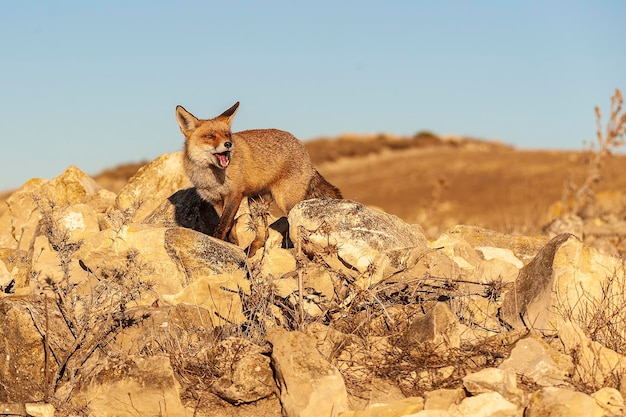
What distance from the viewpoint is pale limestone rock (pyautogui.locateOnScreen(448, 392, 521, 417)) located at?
4152mm

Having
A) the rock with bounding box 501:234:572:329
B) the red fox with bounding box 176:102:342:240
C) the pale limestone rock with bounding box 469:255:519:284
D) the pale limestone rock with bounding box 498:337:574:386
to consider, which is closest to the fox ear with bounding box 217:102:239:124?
the red fox with bounding box 176:102:342:240

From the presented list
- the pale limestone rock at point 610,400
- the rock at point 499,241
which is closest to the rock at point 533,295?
the pale limestone rock at point 610,400

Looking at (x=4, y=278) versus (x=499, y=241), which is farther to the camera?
(x=499, y=241)

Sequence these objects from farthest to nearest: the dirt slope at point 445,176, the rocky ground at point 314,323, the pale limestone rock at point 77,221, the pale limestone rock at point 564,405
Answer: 1. the dirt slope at point 445,176
2. the pale limestone rock at point 77,221
3. the rocky ground at point 314,323
4. the pale limestone rock at point 564,405

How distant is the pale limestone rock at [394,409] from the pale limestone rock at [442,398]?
5 centimetres

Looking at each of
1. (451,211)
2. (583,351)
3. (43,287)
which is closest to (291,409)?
(583,351)

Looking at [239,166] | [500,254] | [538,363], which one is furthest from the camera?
[239,166]

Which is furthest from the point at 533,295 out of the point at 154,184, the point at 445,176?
the point at 445,176

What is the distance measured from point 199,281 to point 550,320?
2657 mm

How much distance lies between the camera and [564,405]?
13.5ft

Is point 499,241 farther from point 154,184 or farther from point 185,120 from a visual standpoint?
point 154,184

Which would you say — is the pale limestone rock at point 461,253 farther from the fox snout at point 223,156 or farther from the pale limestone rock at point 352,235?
the fox snout at point 223,156

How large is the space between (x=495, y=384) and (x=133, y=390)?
2130mm

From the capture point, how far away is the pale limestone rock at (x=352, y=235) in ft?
20.8
